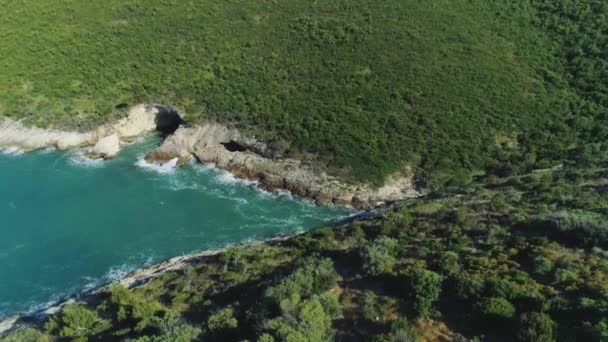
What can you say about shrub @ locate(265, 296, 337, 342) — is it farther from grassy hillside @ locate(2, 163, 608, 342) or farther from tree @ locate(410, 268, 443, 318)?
tree @ locate(410, 268, 443, 318)

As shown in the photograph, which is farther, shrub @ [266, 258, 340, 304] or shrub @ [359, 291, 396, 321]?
shrub @ [266, 258, 340, 304]

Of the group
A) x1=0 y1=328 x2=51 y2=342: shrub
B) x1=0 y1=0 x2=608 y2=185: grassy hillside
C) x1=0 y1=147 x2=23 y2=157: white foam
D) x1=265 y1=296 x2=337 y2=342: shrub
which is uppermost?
x1=0 y1=0 x2=608 y2=185: grassy hillside

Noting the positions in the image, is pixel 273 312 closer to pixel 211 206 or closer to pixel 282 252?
pixel 282 252

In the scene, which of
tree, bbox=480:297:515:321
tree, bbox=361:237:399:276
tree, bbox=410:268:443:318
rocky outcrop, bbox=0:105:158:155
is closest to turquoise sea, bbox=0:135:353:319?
rocky outcrop, bbox=0:105:158:155

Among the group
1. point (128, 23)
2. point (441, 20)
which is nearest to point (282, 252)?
point (441, 20)

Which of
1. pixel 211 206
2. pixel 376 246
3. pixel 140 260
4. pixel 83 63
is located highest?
pixel 83 63

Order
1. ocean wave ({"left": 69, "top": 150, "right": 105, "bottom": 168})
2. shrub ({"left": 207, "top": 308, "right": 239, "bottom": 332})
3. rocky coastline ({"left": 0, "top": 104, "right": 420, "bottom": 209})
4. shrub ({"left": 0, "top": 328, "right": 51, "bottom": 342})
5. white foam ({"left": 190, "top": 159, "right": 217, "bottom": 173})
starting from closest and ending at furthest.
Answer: shrub ({"left": 207, "top": 308, "right": 239, "bottom": 332})
shrub ({"left": 0, "top": 328, "right": 51, "bottom": 342})
rocky coastline ({"left": 0, "top": 104, "right": 420, "bottom": 209})
white foam ({"left": 190, "top": 159, "right": 217, "bottom": 173})
ocean wave ({"left": 69, "top": 150, "right": 105, "bottom": 168})

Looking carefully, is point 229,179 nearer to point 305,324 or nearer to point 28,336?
point 28,336

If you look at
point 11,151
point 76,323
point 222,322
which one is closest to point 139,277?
point 76,323
